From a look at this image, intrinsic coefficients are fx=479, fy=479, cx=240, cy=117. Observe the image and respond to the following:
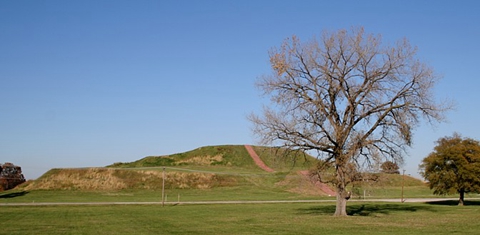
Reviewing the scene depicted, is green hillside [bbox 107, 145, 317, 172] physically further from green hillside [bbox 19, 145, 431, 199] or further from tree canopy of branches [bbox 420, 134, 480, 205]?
tree canopy of branches [bbox 420, 134, 480, 205]

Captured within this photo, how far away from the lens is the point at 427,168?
48.1 metres

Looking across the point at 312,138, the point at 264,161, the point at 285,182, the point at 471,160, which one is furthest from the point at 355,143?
the point at 264,161

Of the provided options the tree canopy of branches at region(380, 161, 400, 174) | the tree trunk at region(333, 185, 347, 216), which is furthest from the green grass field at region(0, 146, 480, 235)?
the tree trunk at region(333, 185, 347, 216)

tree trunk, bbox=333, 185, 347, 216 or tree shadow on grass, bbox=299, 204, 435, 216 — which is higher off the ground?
tree trunk, bbox=333, 185, 347, 216

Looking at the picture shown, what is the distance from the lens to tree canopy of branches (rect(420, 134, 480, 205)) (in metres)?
44.6

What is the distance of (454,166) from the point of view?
152ft

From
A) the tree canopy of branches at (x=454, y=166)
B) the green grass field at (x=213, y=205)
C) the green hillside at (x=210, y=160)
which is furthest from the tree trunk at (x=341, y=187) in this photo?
the green hillside at (x=210, y=160)

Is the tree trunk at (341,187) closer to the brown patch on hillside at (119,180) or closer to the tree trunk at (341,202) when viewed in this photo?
the tree trunk at (341,202)

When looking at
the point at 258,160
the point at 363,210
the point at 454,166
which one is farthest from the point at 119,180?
the point at 454,166

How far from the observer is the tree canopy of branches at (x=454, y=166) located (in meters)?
44.6

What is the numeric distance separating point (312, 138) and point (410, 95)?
691 cm

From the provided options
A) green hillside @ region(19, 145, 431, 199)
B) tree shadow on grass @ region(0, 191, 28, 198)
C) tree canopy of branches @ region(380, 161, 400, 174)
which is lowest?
tree shadow on grass @ region(0, 191, 28, 198)

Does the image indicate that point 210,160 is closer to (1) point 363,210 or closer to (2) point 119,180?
(2) point 119,180

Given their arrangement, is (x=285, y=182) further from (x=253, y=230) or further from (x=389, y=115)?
(x=253, y=230)
